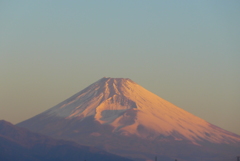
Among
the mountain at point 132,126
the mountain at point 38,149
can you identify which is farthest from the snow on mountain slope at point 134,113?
the mountain at point 38,149

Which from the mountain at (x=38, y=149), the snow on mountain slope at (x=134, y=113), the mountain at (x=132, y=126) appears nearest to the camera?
the mountain at (x=38, y=149)

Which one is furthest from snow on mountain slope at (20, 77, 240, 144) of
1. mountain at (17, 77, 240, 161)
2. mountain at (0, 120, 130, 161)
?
mountain at (0, 120, 130, 161)

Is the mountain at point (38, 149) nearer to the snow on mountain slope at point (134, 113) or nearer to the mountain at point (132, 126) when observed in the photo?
the mountain at point (132, 126)

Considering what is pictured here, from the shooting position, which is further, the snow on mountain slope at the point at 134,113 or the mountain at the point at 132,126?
the snow on mountain slope at the point at 134,113

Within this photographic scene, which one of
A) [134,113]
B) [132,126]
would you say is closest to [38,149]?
[132,126]

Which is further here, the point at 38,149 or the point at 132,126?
the point at 132,126

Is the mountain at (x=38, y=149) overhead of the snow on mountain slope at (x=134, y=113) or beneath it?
beneath

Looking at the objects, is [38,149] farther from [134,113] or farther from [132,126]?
[134,113]
